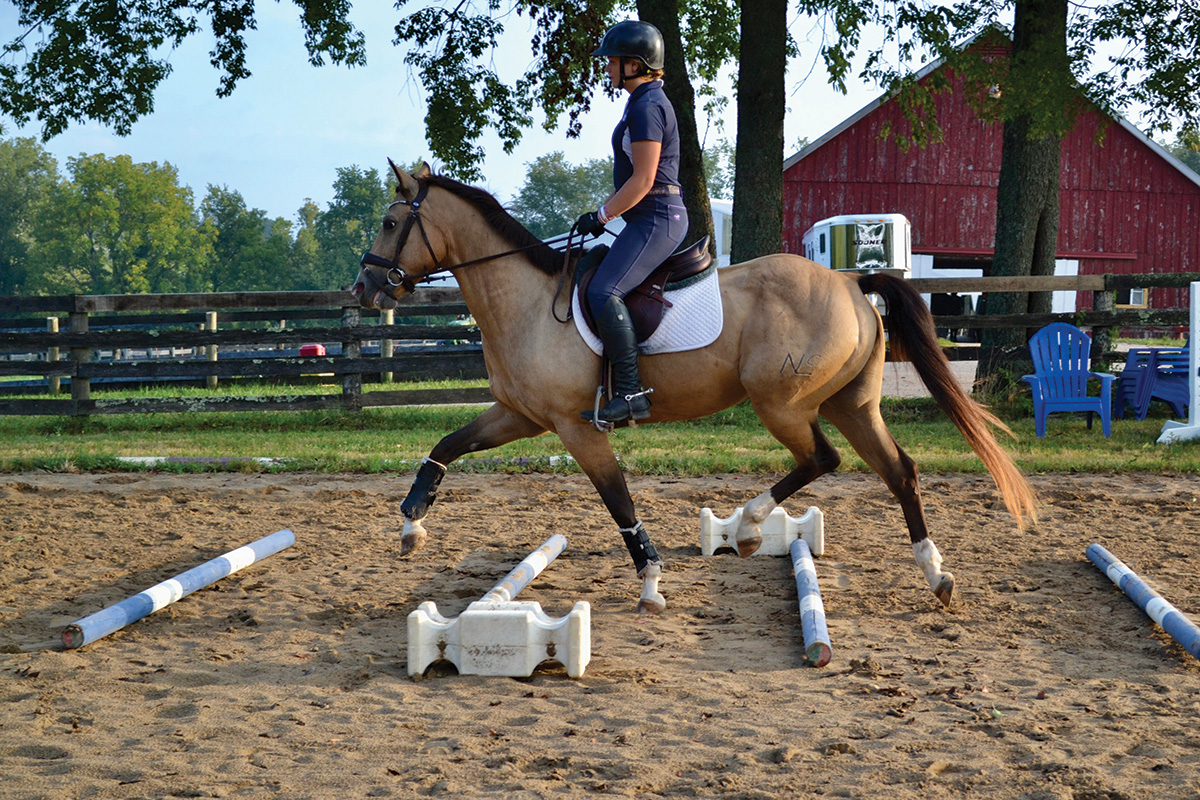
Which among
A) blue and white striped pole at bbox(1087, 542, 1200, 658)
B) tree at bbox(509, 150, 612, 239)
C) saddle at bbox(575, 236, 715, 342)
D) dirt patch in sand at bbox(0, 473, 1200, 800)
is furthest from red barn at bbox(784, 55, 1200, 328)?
tree at bbox(509, 150, 612, 239)

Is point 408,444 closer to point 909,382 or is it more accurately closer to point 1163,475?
point 1163,475

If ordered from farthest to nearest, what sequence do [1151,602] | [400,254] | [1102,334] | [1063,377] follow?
1. [1102,334]
2. [1063,377]
3. [400,254]
4. [1151,602]

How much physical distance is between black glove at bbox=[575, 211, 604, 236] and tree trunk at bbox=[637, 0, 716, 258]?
28.4 ft

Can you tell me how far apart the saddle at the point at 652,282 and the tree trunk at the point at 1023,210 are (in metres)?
9.04

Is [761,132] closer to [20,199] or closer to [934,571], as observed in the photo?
[934,571]

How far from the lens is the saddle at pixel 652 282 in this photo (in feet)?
16.6

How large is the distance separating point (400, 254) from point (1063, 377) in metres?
8.80

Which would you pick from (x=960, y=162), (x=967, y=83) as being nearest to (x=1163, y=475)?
(x=967, y=83)

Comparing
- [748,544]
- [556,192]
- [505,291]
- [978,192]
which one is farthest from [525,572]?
[556,192]

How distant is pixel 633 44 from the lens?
4.91m

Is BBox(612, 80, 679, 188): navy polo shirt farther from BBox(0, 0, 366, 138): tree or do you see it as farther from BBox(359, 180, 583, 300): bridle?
BBox(0, 0, 366, 138): tree

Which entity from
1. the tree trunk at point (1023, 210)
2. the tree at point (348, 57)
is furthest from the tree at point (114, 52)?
the tree trunk at point (1023, 210)

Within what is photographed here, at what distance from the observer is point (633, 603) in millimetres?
5199

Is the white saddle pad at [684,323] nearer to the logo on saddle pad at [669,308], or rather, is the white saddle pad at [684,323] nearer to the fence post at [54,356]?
the logo on saddle pad at [669,308]
